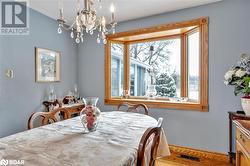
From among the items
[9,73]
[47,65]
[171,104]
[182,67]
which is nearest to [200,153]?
[171,104]

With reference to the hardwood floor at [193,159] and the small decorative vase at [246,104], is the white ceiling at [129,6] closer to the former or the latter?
the small decorative vase at [246,104]

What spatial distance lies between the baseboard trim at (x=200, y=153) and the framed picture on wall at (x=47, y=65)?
96.7 inches

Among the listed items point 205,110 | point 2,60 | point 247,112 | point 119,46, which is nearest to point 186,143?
point 205,110

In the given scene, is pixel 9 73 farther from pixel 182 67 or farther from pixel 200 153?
pixel 200 153

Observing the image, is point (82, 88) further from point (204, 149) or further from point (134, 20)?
point (204, 149)

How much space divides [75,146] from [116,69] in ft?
8.63

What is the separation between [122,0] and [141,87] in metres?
1.69

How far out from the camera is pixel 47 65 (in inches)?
124

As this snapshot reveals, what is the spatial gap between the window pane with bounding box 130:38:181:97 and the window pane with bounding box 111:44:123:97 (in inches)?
9.3

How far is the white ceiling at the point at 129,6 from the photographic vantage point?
2.59 metres

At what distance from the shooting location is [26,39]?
2.78 m

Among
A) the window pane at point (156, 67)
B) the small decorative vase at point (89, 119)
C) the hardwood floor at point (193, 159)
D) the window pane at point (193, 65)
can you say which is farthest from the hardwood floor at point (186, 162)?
the small decorative vase at point (89, 119)

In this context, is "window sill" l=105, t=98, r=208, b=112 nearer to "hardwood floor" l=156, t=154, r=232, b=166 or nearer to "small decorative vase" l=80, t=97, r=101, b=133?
"hardwood floor" l=156, t=154, r=232, b=166

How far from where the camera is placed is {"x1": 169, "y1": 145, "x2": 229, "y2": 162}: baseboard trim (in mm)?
2540
